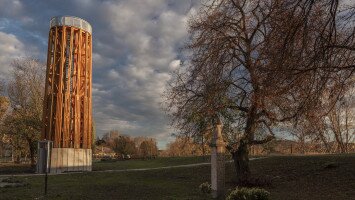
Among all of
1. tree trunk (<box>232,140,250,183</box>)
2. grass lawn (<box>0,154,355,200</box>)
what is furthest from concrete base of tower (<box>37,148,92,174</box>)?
tree trunk (<box>232,140,250,183</box>)

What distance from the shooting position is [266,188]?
19406 millimetres

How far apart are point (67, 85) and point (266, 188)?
24267mm

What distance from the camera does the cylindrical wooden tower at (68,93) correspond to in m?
37.2

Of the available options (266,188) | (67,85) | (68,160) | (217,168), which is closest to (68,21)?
(67,85)

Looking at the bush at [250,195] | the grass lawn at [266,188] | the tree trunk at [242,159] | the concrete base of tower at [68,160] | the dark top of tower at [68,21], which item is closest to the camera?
the bush at [250,195]

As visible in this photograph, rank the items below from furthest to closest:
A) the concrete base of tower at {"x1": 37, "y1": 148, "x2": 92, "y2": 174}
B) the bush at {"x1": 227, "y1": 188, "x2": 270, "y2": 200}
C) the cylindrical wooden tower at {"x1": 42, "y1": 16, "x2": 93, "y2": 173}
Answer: the cylindrical wooden tower at {"x1": 42, "y1": 16, "x2": 93, "y2": 173} → the concrete base of tower at {"x1": 37, "y1": 148, "x2": 92, "y2": 174} → the bush at {"x1": 227, "y1": 188, "x2": 270, "y2": 200}

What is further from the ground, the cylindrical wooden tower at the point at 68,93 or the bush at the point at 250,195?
the cylindrical wooden tower at the point at 68,93

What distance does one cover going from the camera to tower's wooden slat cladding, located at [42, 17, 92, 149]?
3741 cm

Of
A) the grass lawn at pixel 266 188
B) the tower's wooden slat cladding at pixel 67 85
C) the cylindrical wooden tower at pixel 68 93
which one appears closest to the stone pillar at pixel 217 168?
the grass lawn at pixel 266 188

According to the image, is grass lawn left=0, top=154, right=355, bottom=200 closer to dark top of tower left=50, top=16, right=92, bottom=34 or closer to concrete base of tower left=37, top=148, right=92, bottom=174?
concrete base of tower left=37, top=148, right=92, bottom=174

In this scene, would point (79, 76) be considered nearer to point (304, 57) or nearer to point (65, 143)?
point (65, 143)

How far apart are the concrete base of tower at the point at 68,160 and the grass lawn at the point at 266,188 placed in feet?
34.0

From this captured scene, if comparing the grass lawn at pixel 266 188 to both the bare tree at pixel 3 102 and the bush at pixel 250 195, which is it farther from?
the bare tree at pixel 3 102

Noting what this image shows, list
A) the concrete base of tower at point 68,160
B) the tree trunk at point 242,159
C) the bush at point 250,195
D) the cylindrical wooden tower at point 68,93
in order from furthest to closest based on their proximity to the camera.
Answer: the cylindrical wooden tower at point 68,93
the concrete base of tower at point 68,160
the tree trunk at point 242,159
the bush at point 250,195
